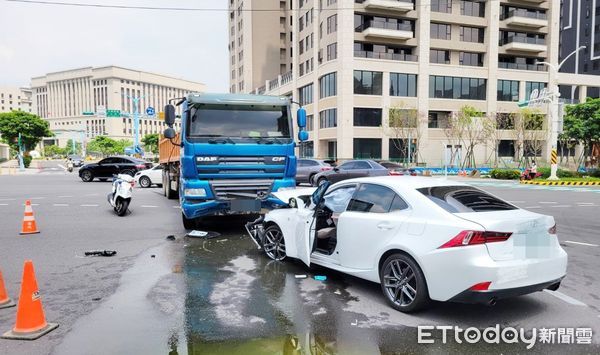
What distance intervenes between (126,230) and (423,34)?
4462cm

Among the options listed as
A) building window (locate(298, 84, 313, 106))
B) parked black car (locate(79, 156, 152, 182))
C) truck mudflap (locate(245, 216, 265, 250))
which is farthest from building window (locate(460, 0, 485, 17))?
truck mudflap (locate(245, 216, 265, 250))

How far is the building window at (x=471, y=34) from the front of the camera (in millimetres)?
50175

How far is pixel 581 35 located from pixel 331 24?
213ft

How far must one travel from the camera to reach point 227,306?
16.4 ft

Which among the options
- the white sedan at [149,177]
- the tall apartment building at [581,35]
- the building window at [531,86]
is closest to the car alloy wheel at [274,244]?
the white sedan at [149,177]

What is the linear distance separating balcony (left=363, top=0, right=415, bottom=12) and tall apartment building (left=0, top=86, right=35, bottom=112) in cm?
16694

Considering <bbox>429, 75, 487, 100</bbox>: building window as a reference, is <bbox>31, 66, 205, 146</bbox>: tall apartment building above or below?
above

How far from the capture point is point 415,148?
149 ft

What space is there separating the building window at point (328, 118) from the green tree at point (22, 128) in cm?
4445

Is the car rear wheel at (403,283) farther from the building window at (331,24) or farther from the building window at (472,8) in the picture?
the building window at (472,8)

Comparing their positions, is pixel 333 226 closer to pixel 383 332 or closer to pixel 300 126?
pixel 383 332

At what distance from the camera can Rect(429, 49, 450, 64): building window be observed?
4866 centimetres

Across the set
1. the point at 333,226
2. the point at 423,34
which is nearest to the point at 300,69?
the point at 423,34

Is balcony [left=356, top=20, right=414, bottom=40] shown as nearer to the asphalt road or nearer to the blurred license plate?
the asphalt road
